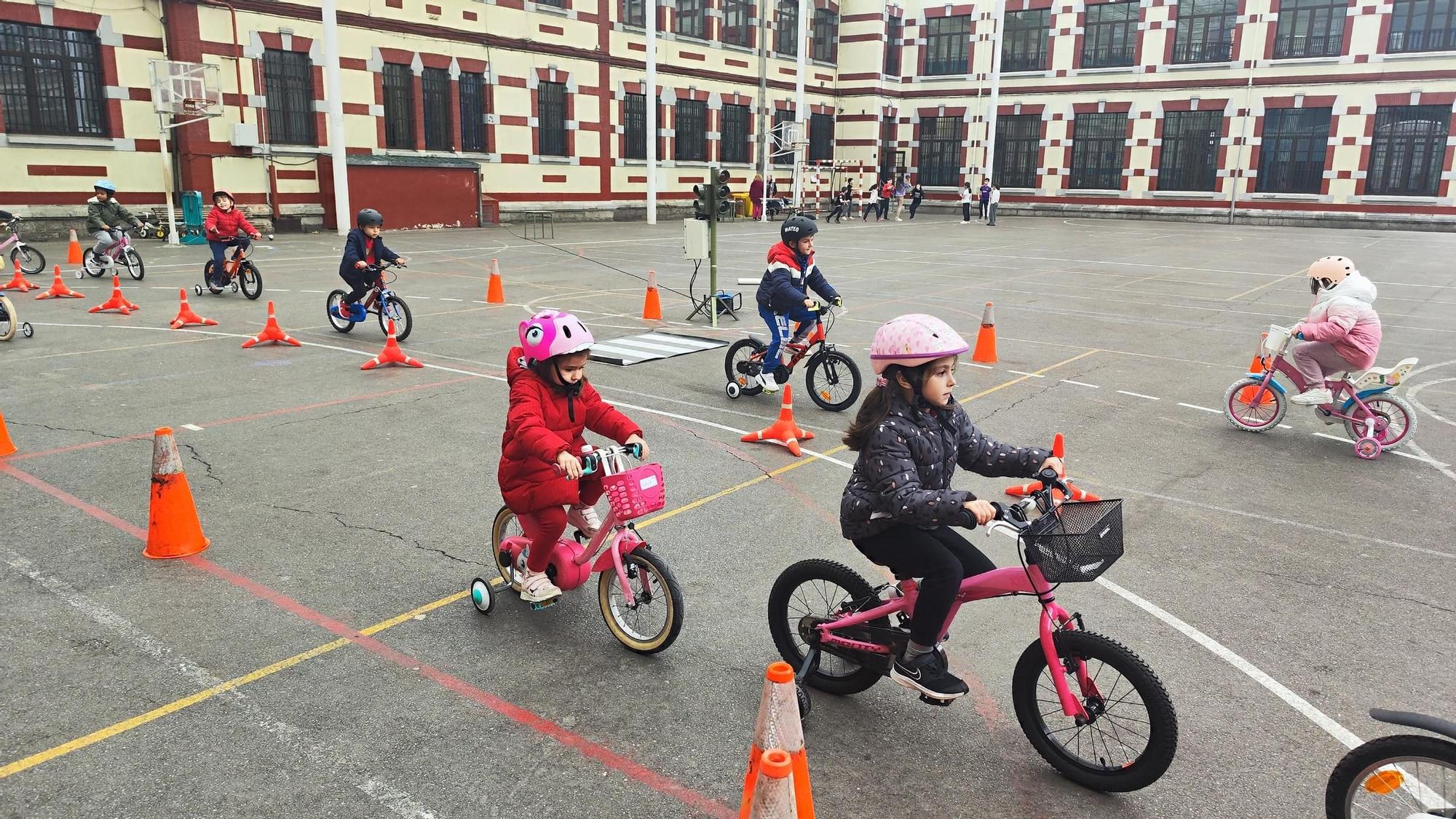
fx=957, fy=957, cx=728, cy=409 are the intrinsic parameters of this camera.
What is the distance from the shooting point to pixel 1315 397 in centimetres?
874

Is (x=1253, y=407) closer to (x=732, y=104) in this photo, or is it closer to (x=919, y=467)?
(x=919, y=467)

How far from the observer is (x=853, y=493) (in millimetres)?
4062

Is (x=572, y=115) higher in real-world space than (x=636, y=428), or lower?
higher

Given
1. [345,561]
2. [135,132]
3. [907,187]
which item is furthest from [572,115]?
[345,561]

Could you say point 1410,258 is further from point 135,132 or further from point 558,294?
point 135,132

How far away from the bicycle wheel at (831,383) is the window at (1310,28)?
142 feet

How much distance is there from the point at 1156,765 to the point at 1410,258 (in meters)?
30.4

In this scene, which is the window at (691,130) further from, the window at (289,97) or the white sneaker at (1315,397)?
the white sneaker at (1315,397)

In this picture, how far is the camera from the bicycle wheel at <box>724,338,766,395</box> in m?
10.2

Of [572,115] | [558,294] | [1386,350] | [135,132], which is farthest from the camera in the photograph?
[572,115]

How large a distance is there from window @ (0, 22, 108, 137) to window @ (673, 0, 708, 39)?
23.5m

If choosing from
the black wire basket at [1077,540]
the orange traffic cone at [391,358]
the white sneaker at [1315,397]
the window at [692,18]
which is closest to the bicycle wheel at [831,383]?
the white sneaker at [1315,397]

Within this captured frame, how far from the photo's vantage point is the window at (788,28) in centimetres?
4662

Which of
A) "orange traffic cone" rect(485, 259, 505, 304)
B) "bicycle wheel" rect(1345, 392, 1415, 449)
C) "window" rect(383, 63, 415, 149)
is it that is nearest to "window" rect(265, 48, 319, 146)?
"window" rect(383, 63, 415, 149)
